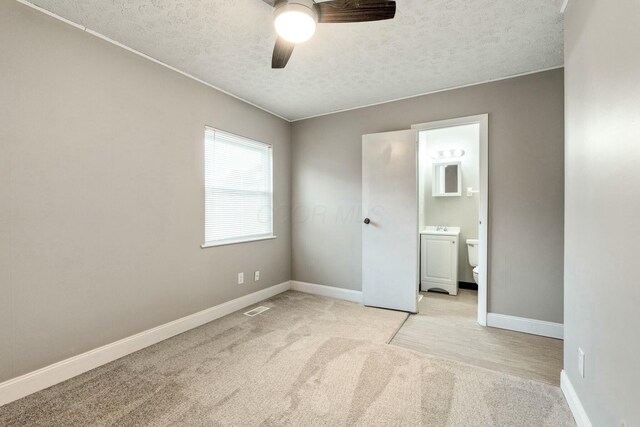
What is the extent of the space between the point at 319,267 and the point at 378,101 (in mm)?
2296

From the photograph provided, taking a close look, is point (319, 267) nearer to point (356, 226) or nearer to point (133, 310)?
point (356, 226)

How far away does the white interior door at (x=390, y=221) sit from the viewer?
326cm

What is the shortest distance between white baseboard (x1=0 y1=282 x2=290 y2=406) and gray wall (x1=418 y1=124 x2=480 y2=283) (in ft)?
10.4

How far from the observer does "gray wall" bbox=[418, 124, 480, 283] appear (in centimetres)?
431

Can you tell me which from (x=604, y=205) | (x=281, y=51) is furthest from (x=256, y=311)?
(x=604, y=205)

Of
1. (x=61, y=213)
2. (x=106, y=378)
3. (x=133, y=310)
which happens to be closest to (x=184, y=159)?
(x=61, y=213)

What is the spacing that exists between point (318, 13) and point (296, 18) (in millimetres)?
158

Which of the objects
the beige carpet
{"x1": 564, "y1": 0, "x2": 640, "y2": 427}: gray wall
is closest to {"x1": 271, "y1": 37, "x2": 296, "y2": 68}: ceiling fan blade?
{"x1": 564, "y1": 0, "x2": 640, "y2": 427}: gray wall

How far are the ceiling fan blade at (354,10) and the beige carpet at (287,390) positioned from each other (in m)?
2.24

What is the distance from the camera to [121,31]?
209 centimetres

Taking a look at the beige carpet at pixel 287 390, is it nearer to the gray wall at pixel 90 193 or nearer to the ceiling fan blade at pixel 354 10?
the gray wall at pixel 90 193

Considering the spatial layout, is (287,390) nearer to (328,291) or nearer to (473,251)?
(328,291)

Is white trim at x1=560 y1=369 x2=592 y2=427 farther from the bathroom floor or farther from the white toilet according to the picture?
the white toilet

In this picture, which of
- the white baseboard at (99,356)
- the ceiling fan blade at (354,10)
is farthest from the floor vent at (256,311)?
the ceiling fan blade at (354,10)
